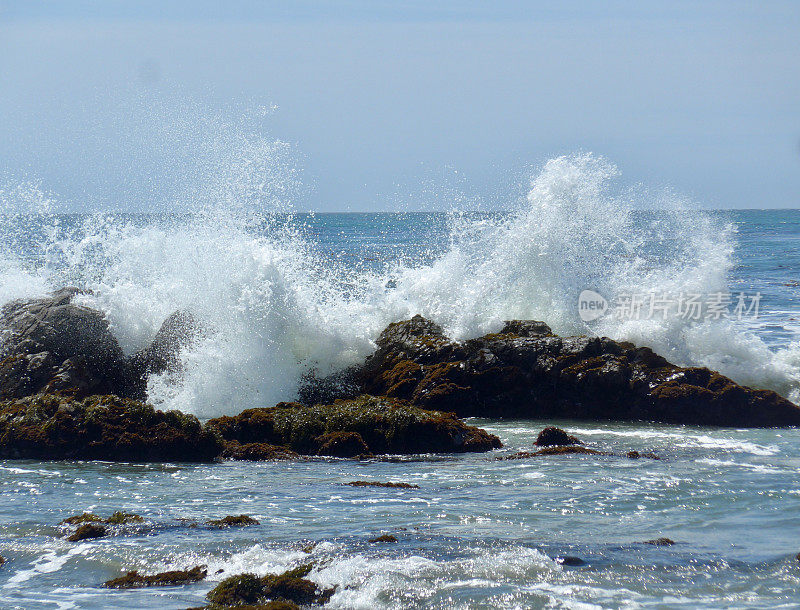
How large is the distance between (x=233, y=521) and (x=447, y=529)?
1.56 m

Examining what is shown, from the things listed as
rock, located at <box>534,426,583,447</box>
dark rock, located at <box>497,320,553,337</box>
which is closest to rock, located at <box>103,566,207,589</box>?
rock, located at <box>534,426,583,447</box>

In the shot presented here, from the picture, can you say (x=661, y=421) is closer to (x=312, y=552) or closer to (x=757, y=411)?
(x=757, y=411)

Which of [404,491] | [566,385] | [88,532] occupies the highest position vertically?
[566,385]

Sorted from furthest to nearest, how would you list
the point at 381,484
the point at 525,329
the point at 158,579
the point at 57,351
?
the point at 525,329
the point at 57,351
the point at 381,484
the point at 158,579

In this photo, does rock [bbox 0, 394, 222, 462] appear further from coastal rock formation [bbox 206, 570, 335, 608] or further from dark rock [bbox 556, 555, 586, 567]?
dark rock [bbox 556, 555, 586, 567]

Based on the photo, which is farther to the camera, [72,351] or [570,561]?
[72,351]

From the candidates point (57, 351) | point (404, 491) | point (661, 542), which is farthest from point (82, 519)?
point (57, 351)

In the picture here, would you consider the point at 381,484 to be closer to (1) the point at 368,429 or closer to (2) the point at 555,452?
(1) the point at 368,429

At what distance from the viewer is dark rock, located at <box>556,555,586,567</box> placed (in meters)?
5.36

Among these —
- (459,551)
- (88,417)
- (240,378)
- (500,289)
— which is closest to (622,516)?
(459,551)

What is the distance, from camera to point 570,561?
5395mm

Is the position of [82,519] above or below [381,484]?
below

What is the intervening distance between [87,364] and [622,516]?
309 inches

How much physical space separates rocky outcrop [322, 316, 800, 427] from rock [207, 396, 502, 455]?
5.85 feet
